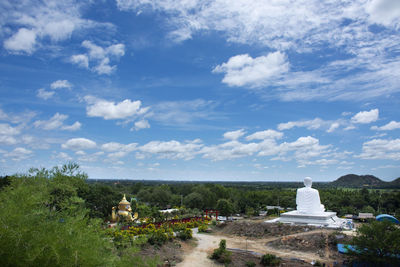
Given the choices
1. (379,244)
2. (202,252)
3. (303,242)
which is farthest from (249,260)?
(379,244)

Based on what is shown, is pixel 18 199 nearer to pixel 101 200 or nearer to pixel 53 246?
pixel 53 246

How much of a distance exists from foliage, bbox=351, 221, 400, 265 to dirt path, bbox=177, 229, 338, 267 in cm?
452

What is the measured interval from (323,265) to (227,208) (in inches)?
798

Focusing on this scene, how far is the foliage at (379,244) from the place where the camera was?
14609 millimetres

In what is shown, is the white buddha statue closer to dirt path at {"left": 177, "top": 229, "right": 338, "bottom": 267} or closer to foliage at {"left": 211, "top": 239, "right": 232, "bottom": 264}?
dirt path at {"left": 177, "top": 229, "right": 338, "bottom": 267}

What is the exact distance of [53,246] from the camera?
432 cm

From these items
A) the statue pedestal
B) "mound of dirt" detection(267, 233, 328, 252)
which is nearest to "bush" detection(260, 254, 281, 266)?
"mound of dirt" detection(267, 233, 328, 252)

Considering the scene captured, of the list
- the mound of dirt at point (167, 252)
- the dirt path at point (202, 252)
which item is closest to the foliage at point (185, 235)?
the dirt path at point (202, 252)

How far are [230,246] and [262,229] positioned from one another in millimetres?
5652

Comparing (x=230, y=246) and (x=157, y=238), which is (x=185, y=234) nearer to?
(x=157, y=238)

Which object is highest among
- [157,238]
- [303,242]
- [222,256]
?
[157,238]

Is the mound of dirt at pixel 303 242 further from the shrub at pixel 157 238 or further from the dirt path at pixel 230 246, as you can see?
the shrub at pixel 157 238

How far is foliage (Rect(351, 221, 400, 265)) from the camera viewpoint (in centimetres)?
1461

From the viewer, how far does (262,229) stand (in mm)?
27734
